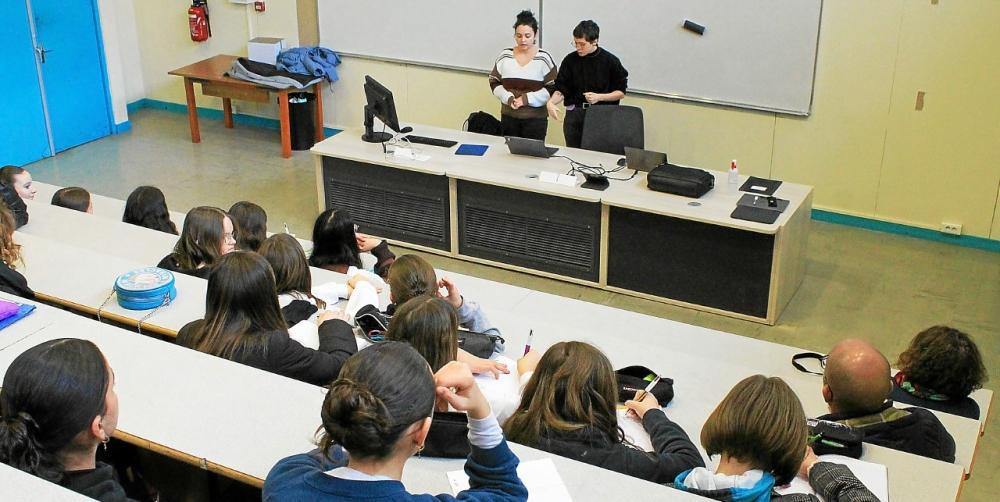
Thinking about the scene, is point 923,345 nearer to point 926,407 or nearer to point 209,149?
point 926,407

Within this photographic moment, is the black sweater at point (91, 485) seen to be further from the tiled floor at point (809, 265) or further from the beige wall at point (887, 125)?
the beige wall at point (887, 125)

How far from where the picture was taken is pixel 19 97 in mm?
8055

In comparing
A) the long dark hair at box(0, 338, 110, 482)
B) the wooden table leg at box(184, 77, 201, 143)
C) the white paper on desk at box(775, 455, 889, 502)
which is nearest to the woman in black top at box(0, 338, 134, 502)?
the long dark hair at box(0, 338, 110, 482)

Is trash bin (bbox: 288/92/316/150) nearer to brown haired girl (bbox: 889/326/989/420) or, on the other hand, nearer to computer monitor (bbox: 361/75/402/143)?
computer monitor (bbox: 361/75/402/143)

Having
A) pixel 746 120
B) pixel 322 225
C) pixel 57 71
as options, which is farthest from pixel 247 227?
pixel 57 71

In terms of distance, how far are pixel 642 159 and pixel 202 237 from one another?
2.76 m

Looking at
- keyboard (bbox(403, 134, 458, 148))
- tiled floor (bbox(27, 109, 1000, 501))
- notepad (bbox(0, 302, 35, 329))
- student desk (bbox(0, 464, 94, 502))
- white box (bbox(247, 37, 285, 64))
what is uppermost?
white box (bbox(247, 37, 285, 64))

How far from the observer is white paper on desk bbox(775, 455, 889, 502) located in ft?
9.11

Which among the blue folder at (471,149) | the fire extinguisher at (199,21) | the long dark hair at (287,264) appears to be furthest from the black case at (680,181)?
the fire extinguisher at (199,21)

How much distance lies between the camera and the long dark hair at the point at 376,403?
1994 mm

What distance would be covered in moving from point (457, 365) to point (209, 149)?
6848 mm

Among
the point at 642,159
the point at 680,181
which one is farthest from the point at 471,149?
the point at 680,181

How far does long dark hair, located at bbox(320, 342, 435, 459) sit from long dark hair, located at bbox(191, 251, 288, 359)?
1.25 m

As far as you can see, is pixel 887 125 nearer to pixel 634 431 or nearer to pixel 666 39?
A: pixel 666 39
